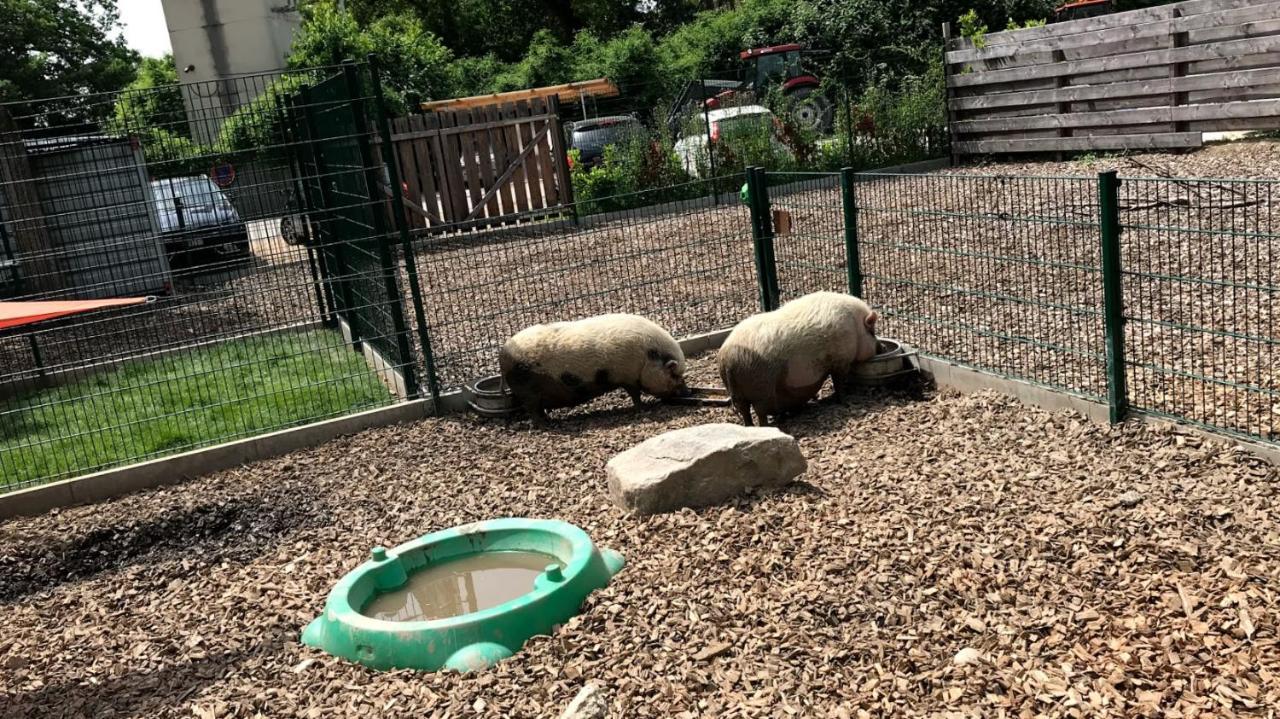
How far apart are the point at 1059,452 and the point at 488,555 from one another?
2866 mm

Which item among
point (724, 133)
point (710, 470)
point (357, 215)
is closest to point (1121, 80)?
point (724, 133)

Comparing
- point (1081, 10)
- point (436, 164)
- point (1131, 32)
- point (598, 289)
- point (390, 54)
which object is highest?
point (390, 54)

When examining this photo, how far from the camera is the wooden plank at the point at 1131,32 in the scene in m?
12.1

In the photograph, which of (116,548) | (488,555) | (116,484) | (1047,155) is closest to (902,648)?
(488,555)

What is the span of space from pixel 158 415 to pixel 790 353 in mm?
4781

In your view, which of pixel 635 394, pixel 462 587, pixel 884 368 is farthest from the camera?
pixel 635 394

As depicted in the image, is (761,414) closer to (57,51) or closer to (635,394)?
(635,394)

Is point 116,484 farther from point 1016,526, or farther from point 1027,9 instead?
point 1027,9

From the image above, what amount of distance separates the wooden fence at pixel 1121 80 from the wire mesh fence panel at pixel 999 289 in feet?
11.1

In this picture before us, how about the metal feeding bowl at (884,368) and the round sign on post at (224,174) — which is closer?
the metal feeding bowl at (884,368)

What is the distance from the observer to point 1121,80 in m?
13.9

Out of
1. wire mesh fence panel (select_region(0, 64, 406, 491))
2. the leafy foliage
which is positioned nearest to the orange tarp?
wire mesh fence panel (select_region(0, 64, 406, 491))

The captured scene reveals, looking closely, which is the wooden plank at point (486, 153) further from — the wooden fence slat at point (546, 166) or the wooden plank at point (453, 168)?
the wooden fence slat at point (546, 166)

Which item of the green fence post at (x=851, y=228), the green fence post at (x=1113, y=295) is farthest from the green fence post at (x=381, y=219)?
the green fence post at (x=1113, y=295)
